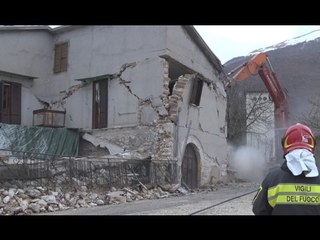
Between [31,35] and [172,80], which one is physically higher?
[31,35]

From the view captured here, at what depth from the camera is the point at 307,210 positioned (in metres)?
2.67

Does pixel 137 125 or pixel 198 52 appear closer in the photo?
pixel 137 125

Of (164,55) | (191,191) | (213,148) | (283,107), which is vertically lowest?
(191,191)

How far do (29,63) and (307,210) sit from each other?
58.0 feet

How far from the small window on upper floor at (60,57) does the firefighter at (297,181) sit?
16991mm

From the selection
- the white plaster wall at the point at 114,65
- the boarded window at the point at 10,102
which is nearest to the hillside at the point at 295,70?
the white plaster wall at the point at 114,65

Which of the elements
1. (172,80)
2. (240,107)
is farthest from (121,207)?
(240,107)

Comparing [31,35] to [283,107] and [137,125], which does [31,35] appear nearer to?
[137,125]

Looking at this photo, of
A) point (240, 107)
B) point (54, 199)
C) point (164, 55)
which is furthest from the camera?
point (240, 107)

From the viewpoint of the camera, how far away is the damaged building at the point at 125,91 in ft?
51.2

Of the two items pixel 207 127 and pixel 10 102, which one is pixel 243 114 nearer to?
pixel 207 127

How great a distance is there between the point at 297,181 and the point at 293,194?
0.29ft

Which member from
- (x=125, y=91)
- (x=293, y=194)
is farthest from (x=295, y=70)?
(x=293, y=194)
